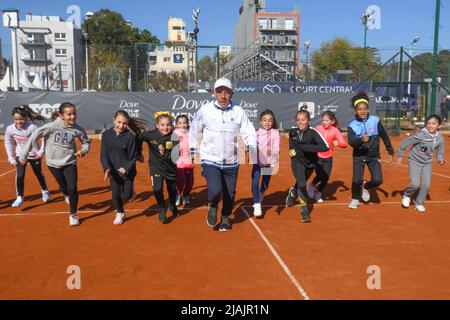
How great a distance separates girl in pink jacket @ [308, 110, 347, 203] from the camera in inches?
293

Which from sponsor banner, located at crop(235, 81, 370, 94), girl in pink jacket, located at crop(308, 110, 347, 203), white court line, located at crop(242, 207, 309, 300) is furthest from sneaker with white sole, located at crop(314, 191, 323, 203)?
sponsor banner, located at crop(235, 81, 370, 94)

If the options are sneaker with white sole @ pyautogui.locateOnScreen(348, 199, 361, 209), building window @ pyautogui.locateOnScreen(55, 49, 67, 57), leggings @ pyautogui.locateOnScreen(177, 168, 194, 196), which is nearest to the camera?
sneaker with white sole @ pyautogui.locateOnScreen(348, 199, 361, 209)

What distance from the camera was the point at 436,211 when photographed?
22.6 feet

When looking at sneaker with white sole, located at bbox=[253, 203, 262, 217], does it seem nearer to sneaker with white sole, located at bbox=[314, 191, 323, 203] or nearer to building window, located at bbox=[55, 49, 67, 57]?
sneaker with white sole, located at bbox=[314, 191, 323, 203]

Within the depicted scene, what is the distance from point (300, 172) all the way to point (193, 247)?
2.18 m

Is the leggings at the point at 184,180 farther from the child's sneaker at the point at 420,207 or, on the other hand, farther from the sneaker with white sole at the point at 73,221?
the child's sneaker at the point at 420,207

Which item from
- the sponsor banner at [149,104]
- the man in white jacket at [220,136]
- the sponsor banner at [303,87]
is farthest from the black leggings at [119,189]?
the sponsor banner at [303,87]

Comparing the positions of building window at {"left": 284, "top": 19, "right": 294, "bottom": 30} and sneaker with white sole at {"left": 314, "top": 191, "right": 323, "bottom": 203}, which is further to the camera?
building window at {"left": 284, "top": 19, "right": 294, "bottom": 30}

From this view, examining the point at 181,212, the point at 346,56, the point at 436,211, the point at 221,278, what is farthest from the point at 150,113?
the point at 346,56

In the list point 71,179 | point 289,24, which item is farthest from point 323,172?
point 289,24

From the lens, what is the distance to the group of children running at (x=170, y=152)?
6.12m

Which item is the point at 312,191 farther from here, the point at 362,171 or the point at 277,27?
the point at 277,27

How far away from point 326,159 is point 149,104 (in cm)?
1327

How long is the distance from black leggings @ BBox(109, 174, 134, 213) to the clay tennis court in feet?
1.06
